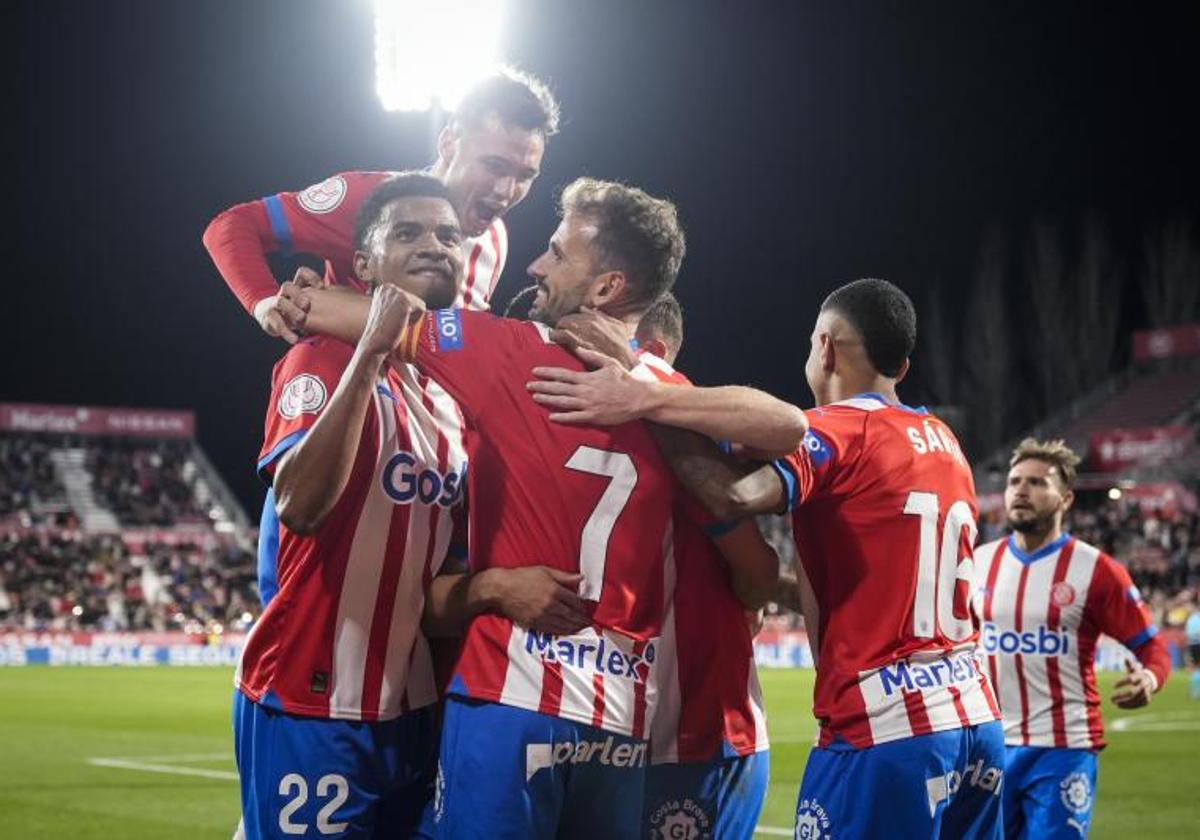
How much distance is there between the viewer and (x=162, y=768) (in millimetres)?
15508

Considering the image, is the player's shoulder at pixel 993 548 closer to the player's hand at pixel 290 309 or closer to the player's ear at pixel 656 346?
the player's ear at pixel 656 346

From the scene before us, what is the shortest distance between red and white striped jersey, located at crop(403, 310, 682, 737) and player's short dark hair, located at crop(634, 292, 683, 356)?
4.83ft

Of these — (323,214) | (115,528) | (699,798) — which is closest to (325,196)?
(323,214)

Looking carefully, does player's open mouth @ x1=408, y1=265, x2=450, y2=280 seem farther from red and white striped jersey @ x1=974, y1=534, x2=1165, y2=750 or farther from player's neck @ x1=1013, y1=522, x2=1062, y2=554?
player's neck @ x1=1013, y1=522, x2=1062, y2=554

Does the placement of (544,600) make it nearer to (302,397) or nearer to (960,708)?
(302,397)

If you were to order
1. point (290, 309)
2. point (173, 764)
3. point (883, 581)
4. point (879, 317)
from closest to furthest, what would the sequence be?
point (290, 309), point (883, 581), point (879, 317), point (173, 764)

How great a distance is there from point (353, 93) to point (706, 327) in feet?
48.8

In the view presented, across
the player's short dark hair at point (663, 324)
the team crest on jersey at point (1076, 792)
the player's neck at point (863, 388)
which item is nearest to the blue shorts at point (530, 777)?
the player's neck at point (863, 388)

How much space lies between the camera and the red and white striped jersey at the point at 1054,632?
8406mm

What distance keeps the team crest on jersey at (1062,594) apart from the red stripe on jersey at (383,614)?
5.31 metres

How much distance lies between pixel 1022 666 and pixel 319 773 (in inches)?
211

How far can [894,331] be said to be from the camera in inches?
187

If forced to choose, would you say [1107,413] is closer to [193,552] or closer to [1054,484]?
[193,552]

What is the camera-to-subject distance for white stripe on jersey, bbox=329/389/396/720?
4320mm
